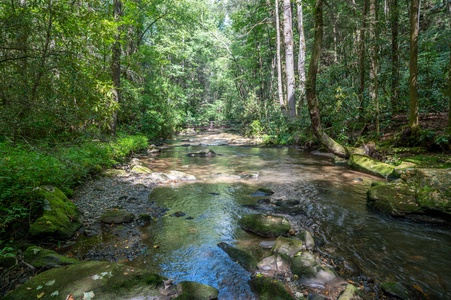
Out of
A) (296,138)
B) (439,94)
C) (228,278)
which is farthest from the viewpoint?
(296,138)

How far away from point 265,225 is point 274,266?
1.17 metres

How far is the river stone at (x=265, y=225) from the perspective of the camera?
461cm

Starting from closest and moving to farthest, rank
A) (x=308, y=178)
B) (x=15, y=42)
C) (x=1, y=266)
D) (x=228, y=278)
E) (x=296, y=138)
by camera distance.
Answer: (x=1, y=266), (x=228, y=278), (x=15, y=42), (x=308, y=178), (x=296, y=138)

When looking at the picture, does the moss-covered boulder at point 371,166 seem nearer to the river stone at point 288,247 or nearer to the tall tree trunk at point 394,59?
the tall tree trunk at point 394,59

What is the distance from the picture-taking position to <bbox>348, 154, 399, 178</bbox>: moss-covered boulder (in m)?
8.25

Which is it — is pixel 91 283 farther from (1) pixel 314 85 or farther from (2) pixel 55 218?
(1) pixel 314 85

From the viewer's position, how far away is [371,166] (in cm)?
907

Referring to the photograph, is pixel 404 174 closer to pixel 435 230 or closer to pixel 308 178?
pixel 435 230

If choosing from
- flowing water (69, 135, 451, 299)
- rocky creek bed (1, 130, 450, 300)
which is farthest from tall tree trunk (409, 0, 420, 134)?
rocky creek bed (1, 130, 450, 300)

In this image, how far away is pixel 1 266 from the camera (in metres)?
3.02

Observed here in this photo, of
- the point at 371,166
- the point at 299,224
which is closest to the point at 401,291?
the point at 299,224

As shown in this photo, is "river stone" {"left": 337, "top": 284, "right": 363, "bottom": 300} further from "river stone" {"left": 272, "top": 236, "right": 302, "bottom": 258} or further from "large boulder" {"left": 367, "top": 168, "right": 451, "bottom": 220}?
"large boulder" {"left": 367, "top": 168, "right": 451, "bottom": 220}

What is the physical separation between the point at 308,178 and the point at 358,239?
13.9ft

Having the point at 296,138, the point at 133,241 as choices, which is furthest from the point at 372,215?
the point at 296,138
